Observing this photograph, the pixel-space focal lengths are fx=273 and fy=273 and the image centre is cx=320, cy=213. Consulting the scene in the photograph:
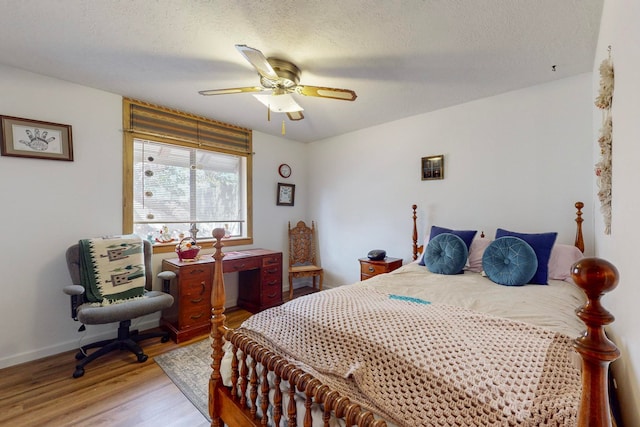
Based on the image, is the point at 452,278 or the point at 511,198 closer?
the point at 452,278

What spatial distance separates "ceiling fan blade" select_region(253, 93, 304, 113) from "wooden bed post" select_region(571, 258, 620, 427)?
209 centimetres

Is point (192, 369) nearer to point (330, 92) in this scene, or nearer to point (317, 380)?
point (317, 380)

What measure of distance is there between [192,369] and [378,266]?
2.08m

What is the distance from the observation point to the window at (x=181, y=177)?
115 inches

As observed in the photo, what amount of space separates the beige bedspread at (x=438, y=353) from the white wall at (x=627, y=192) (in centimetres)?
19

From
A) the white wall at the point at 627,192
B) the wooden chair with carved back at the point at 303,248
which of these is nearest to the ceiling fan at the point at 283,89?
the white wall at the point at 627,192

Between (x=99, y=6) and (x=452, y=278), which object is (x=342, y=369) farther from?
(x=99, y=6)

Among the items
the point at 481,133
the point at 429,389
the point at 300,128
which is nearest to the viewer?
the point at 429,389

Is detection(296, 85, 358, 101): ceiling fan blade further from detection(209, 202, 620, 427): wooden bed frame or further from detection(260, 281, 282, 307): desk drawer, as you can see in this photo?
detection(260, 281, 282, 307): desk drawer

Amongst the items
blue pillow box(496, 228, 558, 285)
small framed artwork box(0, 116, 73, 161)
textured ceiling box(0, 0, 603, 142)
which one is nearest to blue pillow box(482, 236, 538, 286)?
blue pillow box(496, 228, 558, 285)

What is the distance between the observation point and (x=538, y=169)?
2523 millimetres

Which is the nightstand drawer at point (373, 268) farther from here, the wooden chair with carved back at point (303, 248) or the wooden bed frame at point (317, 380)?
the wooden bed frame at point (317, 380)

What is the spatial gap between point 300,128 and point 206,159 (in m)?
1.32

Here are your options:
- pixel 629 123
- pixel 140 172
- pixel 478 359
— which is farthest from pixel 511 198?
pixel 140 172
